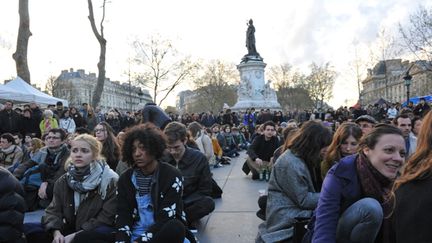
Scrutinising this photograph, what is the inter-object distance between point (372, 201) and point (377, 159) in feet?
1.02

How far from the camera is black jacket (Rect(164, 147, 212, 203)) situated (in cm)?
540

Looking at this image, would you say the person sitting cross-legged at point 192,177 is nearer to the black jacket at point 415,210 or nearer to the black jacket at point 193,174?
the black jacket at point 193,174

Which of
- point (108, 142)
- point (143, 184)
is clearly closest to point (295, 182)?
point (143, 184)

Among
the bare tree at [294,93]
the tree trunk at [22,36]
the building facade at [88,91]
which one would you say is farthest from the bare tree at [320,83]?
the tree trunk at [22,36]

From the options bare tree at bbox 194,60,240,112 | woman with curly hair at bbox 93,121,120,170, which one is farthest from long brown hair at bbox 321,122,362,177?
bare tree at bbox 194,60,240,112

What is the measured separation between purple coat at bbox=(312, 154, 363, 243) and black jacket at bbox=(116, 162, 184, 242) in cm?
140

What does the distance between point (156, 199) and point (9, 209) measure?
1300mm

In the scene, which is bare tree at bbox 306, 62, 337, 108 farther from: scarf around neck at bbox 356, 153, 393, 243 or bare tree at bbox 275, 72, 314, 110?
scarf around neck at bbox 356, 153, 393, 243

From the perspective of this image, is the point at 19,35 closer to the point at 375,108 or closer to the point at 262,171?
the point at 262,171

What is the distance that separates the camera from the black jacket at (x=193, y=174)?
5.40m

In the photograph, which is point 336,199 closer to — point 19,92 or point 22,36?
point 19,92

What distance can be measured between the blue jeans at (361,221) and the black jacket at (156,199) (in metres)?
1.57

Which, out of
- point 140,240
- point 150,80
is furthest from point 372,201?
point 150,80

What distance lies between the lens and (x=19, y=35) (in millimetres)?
17219
